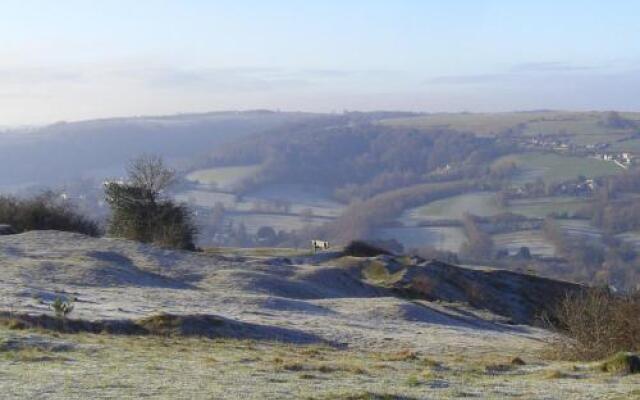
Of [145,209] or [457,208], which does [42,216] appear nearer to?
[145,209]

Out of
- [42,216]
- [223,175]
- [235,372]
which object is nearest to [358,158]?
[223,175]

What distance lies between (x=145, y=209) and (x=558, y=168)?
339 feet

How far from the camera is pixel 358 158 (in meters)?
186

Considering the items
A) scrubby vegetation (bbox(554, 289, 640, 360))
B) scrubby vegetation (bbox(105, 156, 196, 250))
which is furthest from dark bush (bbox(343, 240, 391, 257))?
scrubby vegetation (bbox(554, 289, 640, 360))

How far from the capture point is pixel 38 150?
180375mm

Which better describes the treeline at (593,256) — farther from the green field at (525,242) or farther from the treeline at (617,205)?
the treeline at (617,205)

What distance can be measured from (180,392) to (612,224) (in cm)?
10165

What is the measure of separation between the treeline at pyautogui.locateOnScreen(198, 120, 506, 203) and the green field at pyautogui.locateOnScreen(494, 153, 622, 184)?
8.31 meters

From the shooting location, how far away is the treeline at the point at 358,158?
6348 inches

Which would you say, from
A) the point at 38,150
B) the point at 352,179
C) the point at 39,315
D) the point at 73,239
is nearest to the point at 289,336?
the point at 39,315

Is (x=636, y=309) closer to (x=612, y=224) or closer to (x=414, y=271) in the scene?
(x=414, y=271)

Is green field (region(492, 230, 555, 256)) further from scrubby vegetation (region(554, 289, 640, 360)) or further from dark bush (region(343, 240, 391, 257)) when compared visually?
scrubby vegetation (region(554, 289, 640, 360))

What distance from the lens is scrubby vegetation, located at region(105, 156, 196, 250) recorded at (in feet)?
175

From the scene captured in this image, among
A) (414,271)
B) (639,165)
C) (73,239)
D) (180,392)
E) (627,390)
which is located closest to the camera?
(180,392)
